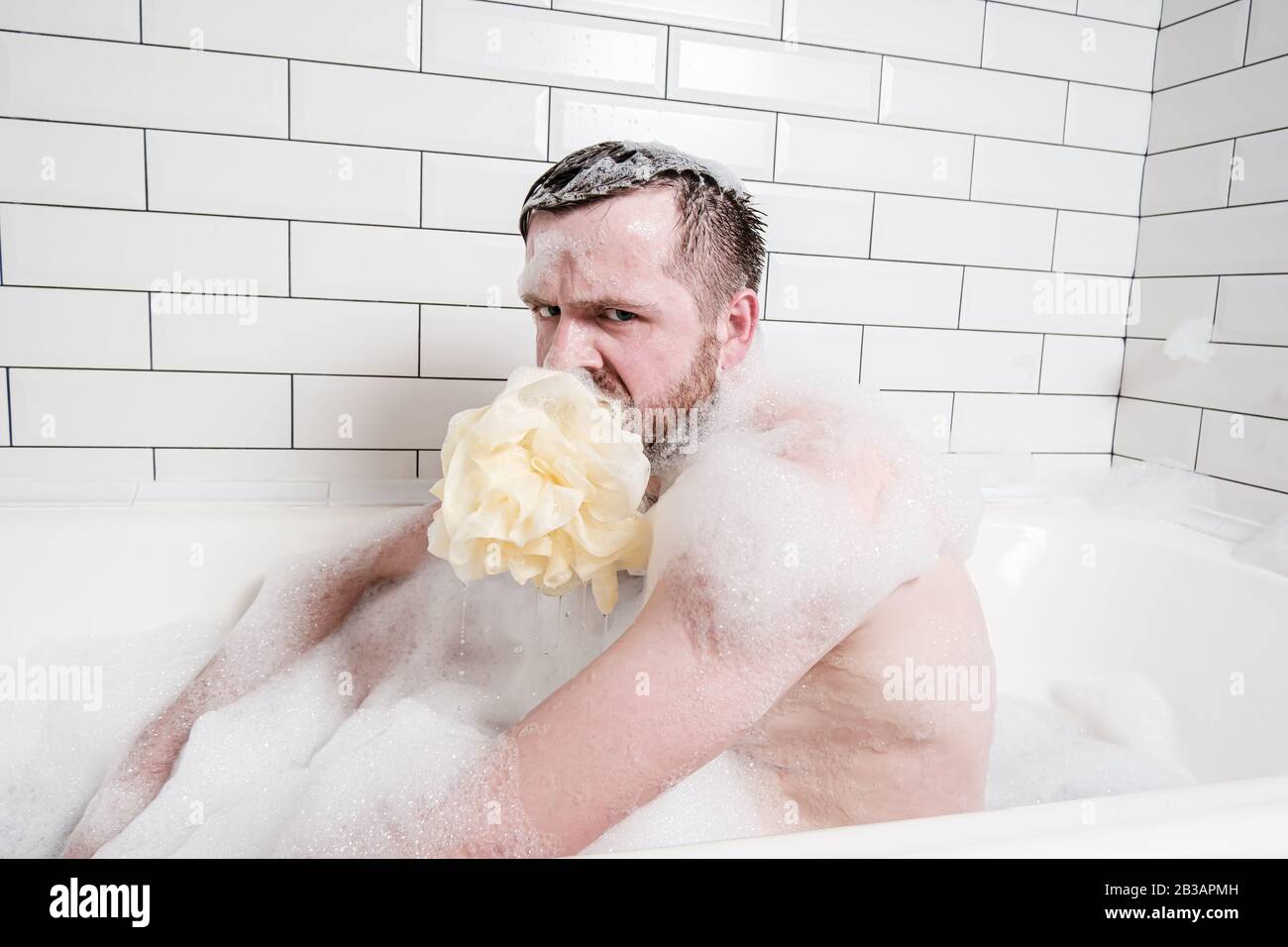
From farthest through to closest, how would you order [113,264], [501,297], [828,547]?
[501,297] < [113,264] < [828,547]

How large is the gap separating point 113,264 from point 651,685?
1133 millimetres

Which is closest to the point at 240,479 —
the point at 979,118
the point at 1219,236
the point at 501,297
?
the point at 501,297

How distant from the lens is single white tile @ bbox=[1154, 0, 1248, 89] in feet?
5.19

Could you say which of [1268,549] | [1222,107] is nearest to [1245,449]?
[1268,549]

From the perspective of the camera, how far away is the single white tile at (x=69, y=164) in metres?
1.35

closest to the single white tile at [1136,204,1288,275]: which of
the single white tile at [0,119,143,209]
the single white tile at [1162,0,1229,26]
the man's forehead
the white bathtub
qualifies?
the single white tile at [1162,0,1229,26]

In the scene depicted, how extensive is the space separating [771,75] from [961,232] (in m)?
0.45

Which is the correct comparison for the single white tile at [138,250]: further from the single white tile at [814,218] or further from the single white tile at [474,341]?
the single white tile at [814,218]

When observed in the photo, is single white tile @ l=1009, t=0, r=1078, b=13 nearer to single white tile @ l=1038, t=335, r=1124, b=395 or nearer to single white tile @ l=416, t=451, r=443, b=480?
single white tile @ l=1038, t=335, r=1124, b=395

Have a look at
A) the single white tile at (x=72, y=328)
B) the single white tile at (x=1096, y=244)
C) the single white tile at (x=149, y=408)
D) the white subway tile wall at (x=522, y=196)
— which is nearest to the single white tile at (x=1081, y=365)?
the white subway tile wall at (x=522, y=196)

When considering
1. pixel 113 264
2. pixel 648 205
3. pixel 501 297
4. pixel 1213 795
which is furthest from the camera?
pixel 501 297

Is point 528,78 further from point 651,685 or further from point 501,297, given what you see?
point 651,685

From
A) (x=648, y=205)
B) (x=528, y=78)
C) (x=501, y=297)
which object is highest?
(x=528, y=78)

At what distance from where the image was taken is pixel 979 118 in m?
1.70
